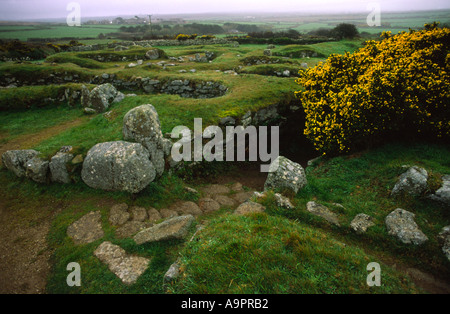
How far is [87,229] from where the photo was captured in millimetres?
8203

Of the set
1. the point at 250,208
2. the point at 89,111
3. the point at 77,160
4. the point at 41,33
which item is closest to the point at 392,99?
the point at 250,208

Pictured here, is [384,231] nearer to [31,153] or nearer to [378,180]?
[378,180]

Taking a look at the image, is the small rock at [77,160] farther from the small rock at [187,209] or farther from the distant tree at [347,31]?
the distant tree at [347,31]

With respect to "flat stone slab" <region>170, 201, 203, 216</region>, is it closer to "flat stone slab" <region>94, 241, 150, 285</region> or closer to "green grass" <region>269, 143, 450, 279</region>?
"flat stone slab" <region>94, 241, 150, 285</region>

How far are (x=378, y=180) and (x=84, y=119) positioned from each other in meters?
17.9

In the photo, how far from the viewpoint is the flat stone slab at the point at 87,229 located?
7.81 m

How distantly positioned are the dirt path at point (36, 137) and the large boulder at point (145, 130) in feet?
22.4

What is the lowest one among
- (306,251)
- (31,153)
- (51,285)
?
(51,285)

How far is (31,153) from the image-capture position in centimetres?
1041

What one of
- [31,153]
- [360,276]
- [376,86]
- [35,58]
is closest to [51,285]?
[31,153]

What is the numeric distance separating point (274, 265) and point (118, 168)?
23.9 ft

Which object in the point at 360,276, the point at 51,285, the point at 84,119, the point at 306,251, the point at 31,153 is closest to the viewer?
the point at 360,276

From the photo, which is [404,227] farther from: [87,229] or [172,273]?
[87,229]

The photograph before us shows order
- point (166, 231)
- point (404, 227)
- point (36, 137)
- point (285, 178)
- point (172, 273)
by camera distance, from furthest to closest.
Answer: point (36, 137) → point (285, 178) → point (166, 231) → point (404, 227) → point (172, 273)
